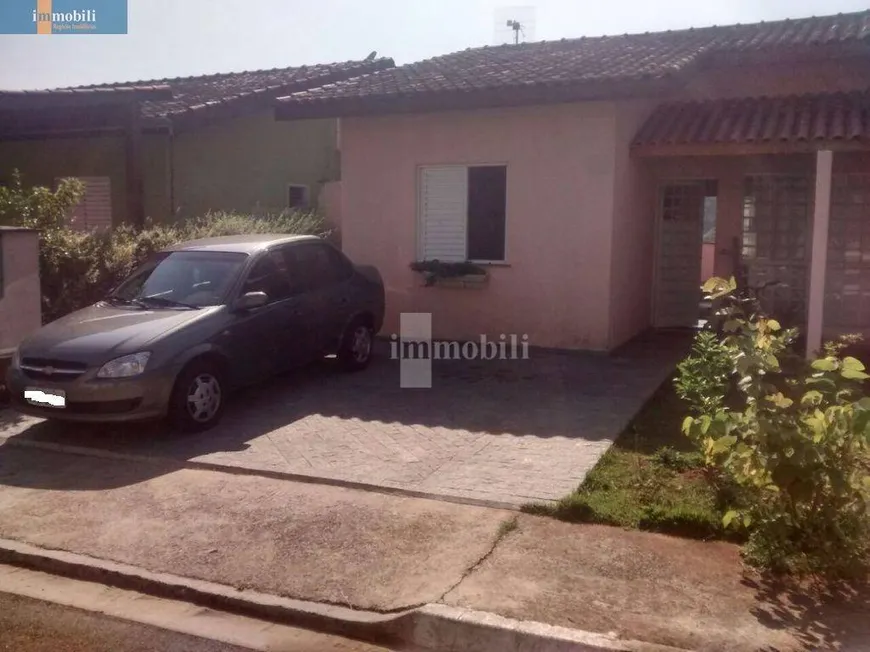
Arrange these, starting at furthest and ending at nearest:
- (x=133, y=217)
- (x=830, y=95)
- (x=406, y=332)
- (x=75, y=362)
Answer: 1. (x=133, y=217)
2. (x=406, y=332)
3. (x=830, y=95)
4. (x=75, y=362)

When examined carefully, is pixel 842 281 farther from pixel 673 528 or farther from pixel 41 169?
pixel 41 169

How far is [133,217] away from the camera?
14352mm

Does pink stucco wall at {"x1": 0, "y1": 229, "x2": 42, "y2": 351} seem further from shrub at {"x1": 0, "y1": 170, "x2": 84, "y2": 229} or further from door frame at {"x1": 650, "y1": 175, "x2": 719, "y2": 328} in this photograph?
door frame at {"x1": 650, "y1": 175, "x2": 719, "y2": 328}

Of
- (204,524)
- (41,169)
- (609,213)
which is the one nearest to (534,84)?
(609,213)

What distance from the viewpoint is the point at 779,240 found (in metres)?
11.4

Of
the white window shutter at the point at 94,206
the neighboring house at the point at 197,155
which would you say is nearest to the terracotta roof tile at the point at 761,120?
the neighboring house at the point at 197,155

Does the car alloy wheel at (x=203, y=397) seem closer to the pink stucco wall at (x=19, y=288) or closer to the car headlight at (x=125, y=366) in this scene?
the car headlight at (x=125, y=366)

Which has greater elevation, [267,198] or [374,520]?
[267,198]

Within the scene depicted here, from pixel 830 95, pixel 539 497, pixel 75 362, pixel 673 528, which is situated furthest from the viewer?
pixel 830 95

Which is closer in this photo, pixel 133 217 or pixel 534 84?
pixel 534 84

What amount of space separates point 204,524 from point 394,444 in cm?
197

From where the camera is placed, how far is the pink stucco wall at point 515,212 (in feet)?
33.4

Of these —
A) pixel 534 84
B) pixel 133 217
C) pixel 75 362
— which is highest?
pixel 534 84

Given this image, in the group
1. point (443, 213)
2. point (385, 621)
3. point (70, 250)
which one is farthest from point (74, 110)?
point (385, 621)
